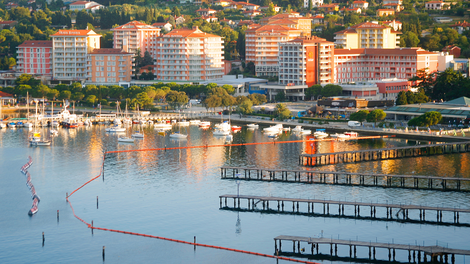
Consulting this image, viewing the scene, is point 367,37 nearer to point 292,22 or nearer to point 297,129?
point 292,22

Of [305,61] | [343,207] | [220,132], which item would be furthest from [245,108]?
[343,207]

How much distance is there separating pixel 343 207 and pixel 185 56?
7738cm

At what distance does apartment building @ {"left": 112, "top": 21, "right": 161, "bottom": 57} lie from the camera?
452 ft

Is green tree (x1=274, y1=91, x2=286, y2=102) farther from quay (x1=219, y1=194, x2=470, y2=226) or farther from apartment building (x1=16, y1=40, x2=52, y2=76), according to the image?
quay (x1=219, y1=194, x2=470, y2=226)

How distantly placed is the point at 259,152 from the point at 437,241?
3353 centimetres

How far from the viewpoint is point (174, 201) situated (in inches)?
2265

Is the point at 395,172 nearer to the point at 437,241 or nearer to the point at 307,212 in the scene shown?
the point at 307,212

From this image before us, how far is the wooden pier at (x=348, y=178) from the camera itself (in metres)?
62.0

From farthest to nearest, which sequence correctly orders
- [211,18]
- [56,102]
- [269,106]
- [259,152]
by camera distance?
[211,18] → [56,102] → [269,106] → [259,152]

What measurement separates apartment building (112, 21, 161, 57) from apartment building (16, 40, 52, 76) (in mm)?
12835

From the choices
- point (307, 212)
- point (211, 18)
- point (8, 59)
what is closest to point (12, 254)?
point (307, 212)

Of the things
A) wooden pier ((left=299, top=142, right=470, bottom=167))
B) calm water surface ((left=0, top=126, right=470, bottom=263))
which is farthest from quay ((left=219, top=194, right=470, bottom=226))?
wooden pier ((left=299, top=142, right=470, bottom=167))

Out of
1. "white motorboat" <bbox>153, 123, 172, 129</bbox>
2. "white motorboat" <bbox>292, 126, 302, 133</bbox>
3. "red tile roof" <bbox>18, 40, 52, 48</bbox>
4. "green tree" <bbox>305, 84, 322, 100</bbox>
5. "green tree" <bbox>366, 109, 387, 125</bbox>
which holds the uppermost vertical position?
"red tile roof" <bbox>18, 40, 52, 48</bbox>

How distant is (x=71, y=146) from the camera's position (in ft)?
274
